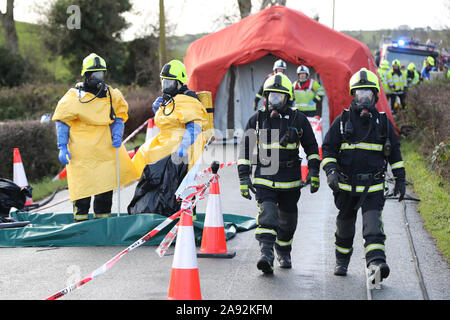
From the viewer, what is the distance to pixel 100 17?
3534 centimetres

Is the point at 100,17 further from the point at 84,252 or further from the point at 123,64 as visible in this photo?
the point at 84,252

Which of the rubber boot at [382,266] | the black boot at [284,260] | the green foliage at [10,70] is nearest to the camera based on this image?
the rubber boot at [382,266]

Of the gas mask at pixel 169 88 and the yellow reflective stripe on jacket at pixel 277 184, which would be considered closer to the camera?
the yellow reflective stripe on jacket at pixel 277 184

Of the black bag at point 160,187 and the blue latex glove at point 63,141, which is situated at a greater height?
the blue latex glove at point 63,141

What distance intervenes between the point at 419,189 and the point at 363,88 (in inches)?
202

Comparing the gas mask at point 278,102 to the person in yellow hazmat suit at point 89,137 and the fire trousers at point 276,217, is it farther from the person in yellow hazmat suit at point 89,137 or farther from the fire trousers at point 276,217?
the person in yellow hazmat suit at point 89,137

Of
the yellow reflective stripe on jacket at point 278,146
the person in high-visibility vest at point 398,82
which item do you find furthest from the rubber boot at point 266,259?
the person in high-visibility vest at point 398,82

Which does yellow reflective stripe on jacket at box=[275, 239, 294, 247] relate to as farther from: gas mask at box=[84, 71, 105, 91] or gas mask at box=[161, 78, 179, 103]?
gas mask at box=[84, 71, 105, 91]

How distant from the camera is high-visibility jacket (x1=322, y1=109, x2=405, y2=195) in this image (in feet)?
19.3

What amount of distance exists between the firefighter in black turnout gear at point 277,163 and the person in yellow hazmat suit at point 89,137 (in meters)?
2.28

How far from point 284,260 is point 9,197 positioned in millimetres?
4708

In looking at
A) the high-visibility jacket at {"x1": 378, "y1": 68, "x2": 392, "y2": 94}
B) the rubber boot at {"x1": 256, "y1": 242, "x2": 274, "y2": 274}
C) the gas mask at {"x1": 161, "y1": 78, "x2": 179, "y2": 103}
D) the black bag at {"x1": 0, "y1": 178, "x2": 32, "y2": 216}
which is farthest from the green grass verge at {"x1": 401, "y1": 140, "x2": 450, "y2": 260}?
the high-visibility jacket at {"x1": 378, "y1": 68, "x2": 392, "y2": 94}

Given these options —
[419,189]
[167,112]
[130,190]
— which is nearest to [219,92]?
[130,190]

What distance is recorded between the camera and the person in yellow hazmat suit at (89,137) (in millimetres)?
7789
